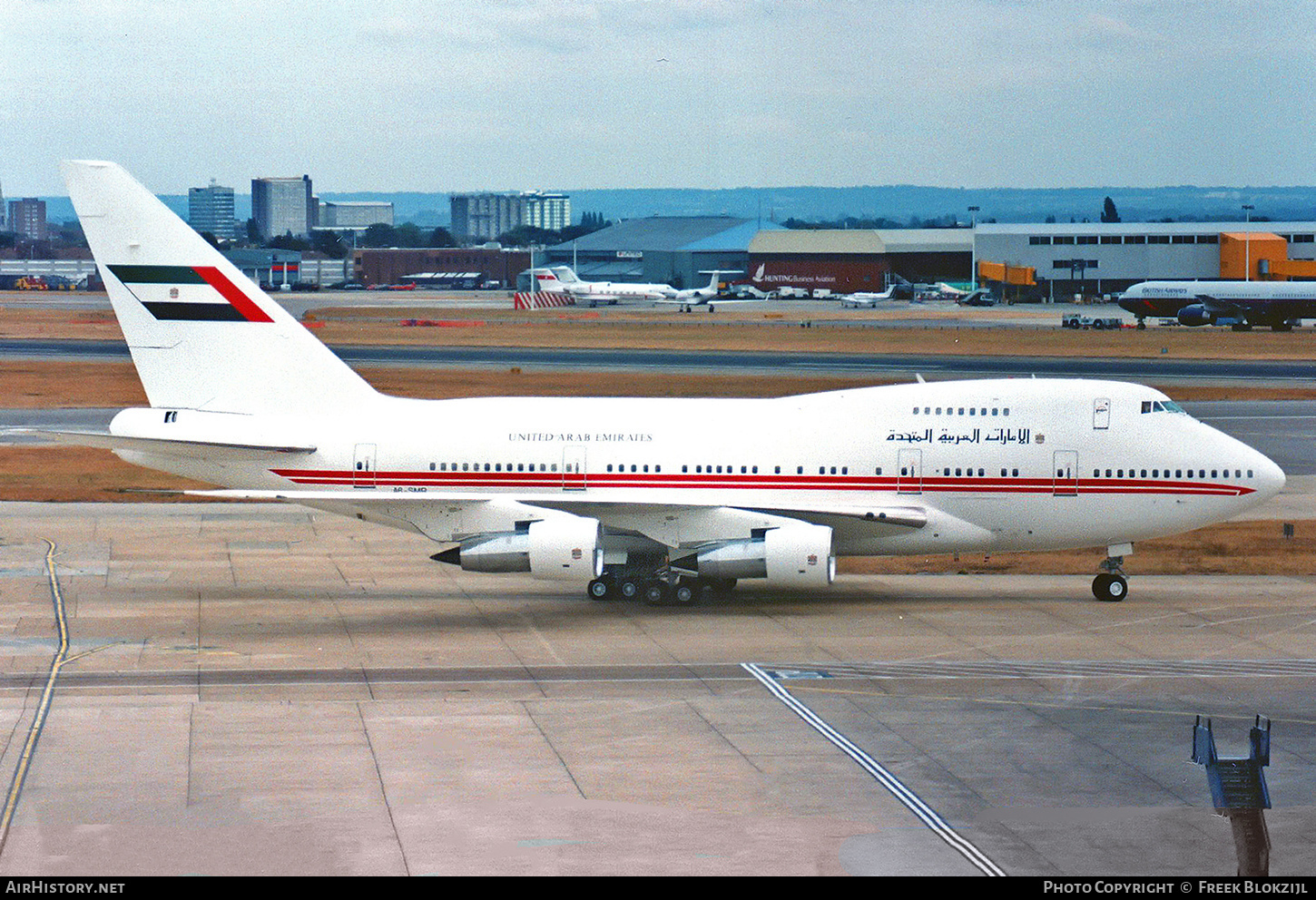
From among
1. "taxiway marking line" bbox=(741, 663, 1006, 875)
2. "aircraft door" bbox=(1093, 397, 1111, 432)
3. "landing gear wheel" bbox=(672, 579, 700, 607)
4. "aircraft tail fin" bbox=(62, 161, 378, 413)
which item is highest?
"aircraft tail fin" bbox=(62, 161, 378, 413)

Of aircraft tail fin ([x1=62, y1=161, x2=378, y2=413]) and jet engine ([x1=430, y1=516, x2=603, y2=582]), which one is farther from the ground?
aircraft tail fin ([x1=62, y1=161, x2=378, y2=413])

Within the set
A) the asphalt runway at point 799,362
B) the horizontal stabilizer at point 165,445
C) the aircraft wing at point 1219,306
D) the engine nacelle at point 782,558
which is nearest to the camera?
the engine nacelle at point 782,558

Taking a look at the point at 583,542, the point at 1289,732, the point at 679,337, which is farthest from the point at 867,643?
the point at 679,337

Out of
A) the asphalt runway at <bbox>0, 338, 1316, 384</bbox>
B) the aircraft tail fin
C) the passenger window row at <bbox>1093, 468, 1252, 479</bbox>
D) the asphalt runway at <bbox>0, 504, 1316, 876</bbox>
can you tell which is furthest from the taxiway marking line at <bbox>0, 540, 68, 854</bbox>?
the asphalt runway at <bbox>0, 338, 1316, 384</bbox>

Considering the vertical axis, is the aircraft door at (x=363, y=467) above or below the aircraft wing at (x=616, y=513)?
above

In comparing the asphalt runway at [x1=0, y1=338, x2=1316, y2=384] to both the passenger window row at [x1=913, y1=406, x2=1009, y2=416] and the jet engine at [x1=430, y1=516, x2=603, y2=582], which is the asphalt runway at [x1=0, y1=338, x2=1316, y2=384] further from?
the jet engine at [x1=430, y1=516, x2=603, y2=582]

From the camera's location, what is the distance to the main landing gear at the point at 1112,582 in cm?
3684

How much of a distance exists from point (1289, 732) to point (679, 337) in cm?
10863

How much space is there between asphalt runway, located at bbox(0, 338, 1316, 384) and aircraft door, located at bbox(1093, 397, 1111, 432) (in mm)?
55143

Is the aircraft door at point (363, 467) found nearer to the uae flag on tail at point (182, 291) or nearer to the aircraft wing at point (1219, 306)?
the uae flag on tail at point (182, 291)

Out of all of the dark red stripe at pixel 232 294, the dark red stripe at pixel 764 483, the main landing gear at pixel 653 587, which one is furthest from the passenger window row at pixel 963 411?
the dark red stripe at pixel 232 294

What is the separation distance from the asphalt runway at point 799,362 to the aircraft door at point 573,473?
5730cm

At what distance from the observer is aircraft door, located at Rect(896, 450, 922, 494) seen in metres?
36.2
